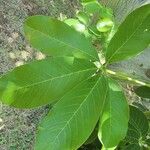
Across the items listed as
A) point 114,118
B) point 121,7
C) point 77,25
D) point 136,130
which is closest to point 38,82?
point 114,118

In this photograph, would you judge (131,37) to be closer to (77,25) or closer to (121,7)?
(77,25)

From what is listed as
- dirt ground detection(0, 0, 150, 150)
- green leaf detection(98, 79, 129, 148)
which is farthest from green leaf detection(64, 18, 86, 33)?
green leaf detection(98, 79, 129, 148)

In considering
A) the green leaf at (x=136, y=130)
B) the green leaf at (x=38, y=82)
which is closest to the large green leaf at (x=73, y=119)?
the green leaf at (x=38, y=82)

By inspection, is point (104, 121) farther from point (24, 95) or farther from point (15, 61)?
point (15, 61)

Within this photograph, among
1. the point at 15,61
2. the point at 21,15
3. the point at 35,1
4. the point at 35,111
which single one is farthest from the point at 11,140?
the point at 35,1

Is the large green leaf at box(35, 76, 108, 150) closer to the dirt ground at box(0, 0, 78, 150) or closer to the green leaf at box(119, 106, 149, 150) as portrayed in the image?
the green leaf at box(119, 106, 149, 150)
